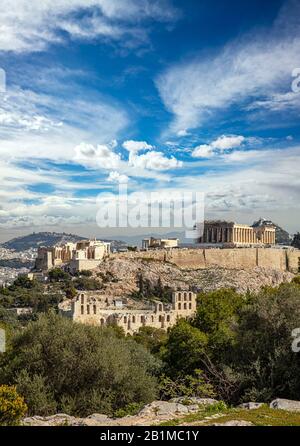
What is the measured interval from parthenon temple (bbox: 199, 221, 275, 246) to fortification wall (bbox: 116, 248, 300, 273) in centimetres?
864

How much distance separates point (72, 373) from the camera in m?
13.0

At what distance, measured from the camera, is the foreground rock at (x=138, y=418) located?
8.86 meters

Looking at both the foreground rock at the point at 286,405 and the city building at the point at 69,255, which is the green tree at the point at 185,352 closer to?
the foreground rock at the point at 286,405

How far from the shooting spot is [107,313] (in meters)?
36.1

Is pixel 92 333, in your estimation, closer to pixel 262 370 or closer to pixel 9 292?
pixel 262 370

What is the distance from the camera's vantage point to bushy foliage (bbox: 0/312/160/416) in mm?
12148

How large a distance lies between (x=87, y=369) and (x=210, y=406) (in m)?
3.93

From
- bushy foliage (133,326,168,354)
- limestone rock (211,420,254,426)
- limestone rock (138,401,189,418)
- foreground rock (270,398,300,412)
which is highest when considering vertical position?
limestone rock (211,420,254,426)

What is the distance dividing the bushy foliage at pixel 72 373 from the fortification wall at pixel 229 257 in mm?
51981

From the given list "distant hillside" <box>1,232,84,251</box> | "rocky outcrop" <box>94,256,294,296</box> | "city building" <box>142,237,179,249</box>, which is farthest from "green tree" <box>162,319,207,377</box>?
"distant hillside" <box>1,232,84,251</box>

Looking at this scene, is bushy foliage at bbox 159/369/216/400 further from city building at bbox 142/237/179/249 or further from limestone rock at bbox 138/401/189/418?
city building at bbox 142/237/179/249

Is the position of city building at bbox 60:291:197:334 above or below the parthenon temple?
below

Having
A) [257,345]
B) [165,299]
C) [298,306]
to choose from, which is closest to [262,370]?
[257,345]

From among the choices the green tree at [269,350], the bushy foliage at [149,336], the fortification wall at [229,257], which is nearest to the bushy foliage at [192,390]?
the green tree at [269,350]
